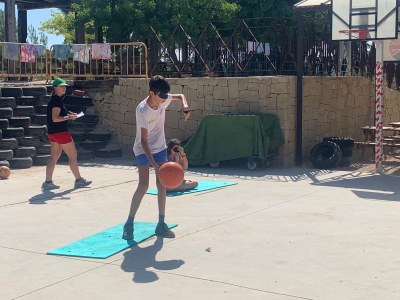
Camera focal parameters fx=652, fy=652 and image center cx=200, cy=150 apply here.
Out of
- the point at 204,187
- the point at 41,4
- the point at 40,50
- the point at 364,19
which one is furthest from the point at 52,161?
the point at 41,4

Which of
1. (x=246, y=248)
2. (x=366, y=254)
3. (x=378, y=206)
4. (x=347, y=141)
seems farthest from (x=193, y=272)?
(x=347, y=141)

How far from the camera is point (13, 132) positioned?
13.5m

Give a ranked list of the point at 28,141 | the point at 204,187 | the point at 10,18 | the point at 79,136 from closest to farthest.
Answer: the point at 204,187
the point at 28,141
the point at 79,136
the point at 10,18

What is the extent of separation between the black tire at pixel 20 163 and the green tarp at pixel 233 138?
3.21 metres

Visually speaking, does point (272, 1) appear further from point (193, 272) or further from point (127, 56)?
point (193, 272)

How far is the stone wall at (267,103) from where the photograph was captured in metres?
13.1

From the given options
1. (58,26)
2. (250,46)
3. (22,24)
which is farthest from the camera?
(58,26)

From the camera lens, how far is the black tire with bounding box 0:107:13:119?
45.2 feet

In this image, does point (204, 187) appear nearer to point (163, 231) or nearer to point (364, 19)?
point (163, 231)

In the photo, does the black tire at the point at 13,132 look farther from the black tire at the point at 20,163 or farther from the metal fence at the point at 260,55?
the metal fence at the point at 260,55

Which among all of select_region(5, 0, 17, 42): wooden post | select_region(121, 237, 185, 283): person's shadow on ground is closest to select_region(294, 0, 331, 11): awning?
select_region(121, 237, 185, 283): person's shadow on ground

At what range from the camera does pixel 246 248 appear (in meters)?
6.66

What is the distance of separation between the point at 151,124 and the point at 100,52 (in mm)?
10149

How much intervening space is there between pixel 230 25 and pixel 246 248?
603 inches
